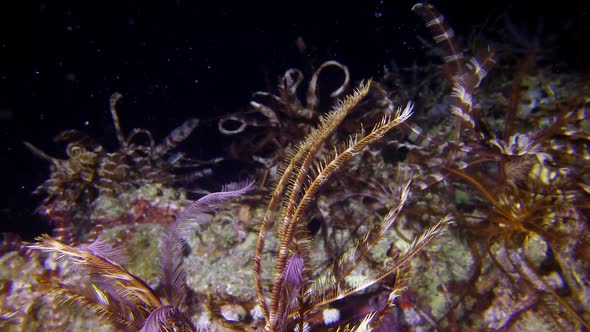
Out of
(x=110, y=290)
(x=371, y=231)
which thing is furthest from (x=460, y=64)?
(x=110, y=290)

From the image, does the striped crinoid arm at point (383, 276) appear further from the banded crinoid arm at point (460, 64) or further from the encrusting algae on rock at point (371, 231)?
the banded crinoid arm at point (460, 64)

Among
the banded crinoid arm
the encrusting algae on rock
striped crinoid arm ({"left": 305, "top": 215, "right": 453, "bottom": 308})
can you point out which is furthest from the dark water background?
striped crinoid arm ({"left": 305, "top": 215, "right": 453, "bottom": 308})

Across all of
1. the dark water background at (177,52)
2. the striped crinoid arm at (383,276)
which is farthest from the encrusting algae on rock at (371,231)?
the dark water background at (177,52)

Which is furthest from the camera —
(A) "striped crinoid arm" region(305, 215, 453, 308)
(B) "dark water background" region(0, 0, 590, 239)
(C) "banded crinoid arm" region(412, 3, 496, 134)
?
(B) "dark water background" region(0, 0, 590, 239)

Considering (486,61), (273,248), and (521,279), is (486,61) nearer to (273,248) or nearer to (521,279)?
(521,279)

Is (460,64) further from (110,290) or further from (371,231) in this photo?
(110,290)

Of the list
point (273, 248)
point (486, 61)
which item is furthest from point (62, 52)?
point (486, 61)

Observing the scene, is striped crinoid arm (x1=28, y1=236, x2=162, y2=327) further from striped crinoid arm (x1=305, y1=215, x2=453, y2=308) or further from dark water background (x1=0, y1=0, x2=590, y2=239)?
dark water background (x1=0, y1=0, x2=590, y2=239)

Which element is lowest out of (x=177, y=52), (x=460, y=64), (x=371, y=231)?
(x=371, y=231)
